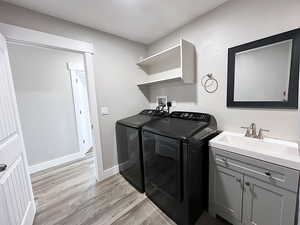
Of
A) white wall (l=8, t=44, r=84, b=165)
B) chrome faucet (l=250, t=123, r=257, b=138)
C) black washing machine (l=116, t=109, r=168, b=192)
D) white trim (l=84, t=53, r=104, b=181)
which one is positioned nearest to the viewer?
chrome faucet (l=250, t=123, r=257, b=138)

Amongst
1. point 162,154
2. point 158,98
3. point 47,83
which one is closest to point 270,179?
point 162,154

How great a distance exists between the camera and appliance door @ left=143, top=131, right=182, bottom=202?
53.2 inches

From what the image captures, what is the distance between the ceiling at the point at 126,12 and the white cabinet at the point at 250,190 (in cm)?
169

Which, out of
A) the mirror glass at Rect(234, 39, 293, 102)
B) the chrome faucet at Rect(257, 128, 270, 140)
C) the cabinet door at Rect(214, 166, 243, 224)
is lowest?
the cabinet door at Rect(214, 166, 243, 224)

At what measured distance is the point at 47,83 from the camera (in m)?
2.68

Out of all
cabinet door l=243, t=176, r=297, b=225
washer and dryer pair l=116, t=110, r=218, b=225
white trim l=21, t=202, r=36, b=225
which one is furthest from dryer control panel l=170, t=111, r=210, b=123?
white trim l=21, t=202, r=36, b=225

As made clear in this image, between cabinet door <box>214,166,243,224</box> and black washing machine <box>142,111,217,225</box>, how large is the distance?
0.46 ft

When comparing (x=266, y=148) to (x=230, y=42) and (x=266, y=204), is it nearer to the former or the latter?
(x=266, y=204)

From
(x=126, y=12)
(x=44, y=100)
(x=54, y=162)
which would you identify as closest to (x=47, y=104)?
(x=44, y=100)

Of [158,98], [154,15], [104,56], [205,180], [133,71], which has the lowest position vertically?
[205,180]

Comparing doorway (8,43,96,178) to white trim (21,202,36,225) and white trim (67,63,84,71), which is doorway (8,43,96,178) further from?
white trim (21,202,36,225)

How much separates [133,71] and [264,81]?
1.95 meters

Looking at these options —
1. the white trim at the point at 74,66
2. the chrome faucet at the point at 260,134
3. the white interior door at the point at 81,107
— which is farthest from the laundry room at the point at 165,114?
the white interior door at the point at 81,107

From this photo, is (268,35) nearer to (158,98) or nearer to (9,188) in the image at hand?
(158,98)
